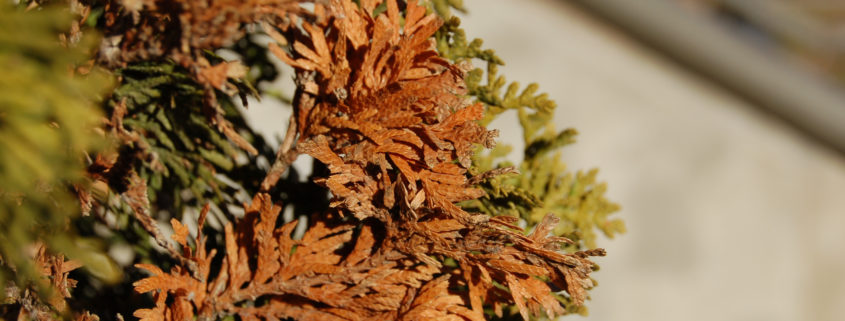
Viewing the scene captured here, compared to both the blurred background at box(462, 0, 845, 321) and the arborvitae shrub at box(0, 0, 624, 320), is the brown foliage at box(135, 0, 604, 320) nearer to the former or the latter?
the arborvitae shrub at box(0, 0, 624, 320)

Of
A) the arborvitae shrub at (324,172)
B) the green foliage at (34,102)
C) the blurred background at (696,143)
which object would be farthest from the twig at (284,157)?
the blurred background at (696,143)

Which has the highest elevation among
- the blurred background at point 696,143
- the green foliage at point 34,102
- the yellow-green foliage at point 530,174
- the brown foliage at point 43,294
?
the blurred background at point 696,143

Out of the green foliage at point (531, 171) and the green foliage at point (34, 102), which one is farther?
the green foliage at point (531, 171)

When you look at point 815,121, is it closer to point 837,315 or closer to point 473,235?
point 837,315

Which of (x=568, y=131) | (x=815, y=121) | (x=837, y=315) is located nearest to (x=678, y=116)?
(x=815, y=121)

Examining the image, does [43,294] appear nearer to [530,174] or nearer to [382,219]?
[382,219]

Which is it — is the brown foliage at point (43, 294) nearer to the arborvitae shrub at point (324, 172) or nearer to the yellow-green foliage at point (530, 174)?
the arborvitae shrub at point (324, 172)

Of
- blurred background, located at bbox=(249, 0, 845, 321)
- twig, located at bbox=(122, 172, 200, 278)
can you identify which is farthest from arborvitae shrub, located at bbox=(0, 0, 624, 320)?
blurred background, located at bbox=(249, 0, 845, 321)
